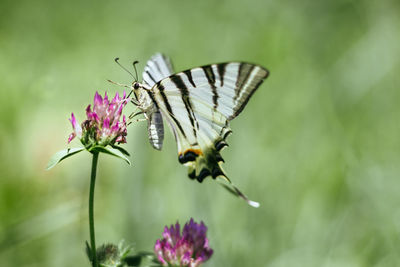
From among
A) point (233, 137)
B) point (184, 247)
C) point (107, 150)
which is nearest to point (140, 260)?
point (184, 247)

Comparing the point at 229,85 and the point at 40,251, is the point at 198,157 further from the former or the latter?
the point at 40,251

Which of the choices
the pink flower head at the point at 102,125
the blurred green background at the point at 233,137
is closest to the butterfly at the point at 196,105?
the pink flower head at the point at 102,125

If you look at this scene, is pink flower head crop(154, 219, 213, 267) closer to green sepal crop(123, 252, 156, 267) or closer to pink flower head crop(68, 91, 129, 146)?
green sepal crop(123, 252, 156, 267)

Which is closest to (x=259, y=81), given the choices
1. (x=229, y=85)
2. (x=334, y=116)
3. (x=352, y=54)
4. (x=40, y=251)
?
(x=229, y=85)

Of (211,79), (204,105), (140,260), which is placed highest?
(211,79)

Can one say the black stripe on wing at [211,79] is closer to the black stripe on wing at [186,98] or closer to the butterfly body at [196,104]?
the butterfly body at [196,104]

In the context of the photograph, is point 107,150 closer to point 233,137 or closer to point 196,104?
point 196,104
